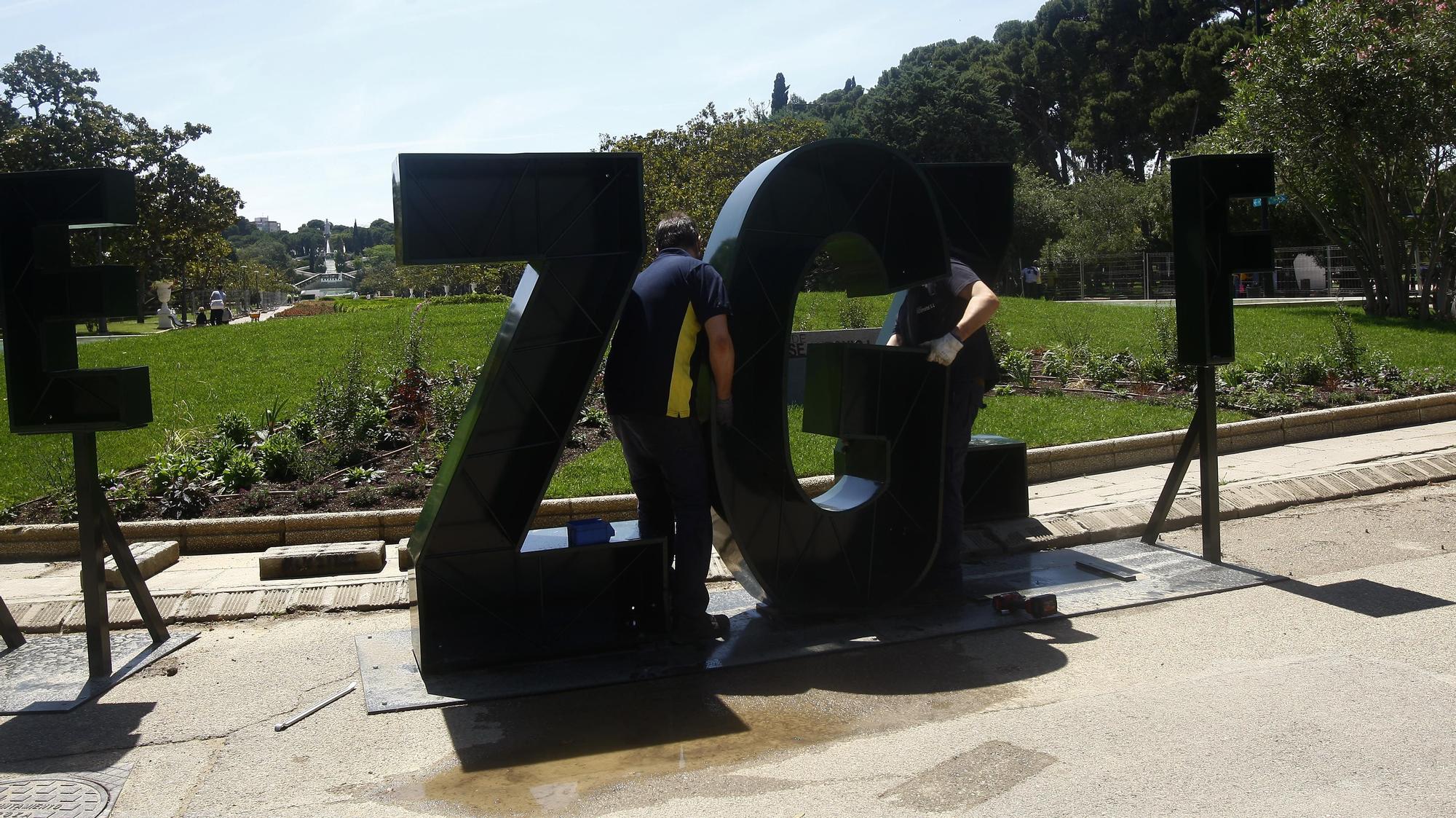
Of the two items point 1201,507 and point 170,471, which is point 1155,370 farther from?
point 170,471

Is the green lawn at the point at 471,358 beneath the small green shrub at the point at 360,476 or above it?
above

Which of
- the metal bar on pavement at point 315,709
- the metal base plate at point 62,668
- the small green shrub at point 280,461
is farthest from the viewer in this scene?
the small green shrub at point 280,461

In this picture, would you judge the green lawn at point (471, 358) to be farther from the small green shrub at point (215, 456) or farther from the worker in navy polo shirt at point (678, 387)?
the worker in navy polo shirt at point (678, 387)

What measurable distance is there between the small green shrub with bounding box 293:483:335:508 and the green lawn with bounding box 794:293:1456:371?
7260 mm

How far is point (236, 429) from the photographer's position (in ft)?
31.6

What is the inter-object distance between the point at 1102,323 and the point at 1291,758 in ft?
52.5

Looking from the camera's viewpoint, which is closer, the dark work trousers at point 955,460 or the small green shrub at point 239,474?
the dark work trousers at point 955,460

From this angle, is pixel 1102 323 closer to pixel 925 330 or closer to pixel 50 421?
pixel 925 330

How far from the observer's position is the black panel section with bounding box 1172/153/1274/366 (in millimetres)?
7160

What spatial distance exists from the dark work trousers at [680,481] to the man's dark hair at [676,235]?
0.90m

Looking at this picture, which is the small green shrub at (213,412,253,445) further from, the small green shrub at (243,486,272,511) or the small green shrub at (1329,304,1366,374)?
the small green shrub at (1329,304,1366,374)

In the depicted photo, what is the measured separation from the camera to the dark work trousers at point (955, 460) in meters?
6.66

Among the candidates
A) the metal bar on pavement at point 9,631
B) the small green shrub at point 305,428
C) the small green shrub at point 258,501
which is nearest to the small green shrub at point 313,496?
the small green shrub at point 258,501

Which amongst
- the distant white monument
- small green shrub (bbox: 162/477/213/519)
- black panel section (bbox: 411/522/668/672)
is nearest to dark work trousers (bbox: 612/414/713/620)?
black panel section (bbox: 411/522/668/672)
